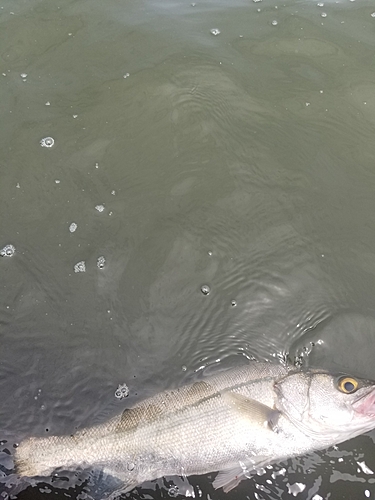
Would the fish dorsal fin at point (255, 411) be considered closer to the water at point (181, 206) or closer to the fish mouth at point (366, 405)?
the water at point (181, 206)

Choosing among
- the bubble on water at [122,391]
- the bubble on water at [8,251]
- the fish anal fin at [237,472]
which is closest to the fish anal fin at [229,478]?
the fish anal fin at [237,472]

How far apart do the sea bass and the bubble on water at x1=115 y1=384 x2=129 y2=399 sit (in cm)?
23

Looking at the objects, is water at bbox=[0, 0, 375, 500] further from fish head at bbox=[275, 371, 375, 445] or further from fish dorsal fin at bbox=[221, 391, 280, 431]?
fish dorsal fin at bbox=[221, 391, 280, 431]

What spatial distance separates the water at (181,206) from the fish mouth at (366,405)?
0.40 meters

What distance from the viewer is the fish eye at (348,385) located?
345 centimetres

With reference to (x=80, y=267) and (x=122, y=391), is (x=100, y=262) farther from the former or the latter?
(x=122, y=391)

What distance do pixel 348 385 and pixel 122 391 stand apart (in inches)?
69.9

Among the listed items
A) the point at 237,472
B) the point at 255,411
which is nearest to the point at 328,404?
the point at 255,411

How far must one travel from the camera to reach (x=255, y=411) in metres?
3.46

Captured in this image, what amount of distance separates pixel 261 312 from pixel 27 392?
6.90 ft

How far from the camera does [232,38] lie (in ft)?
20.6

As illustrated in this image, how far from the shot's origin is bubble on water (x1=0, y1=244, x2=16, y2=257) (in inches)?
176

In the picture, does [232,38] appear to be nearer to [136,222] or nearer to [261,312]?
[136,222]

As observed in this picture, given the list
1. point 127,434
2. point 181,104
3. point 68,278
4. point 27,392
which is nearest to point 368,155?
point 181,104
